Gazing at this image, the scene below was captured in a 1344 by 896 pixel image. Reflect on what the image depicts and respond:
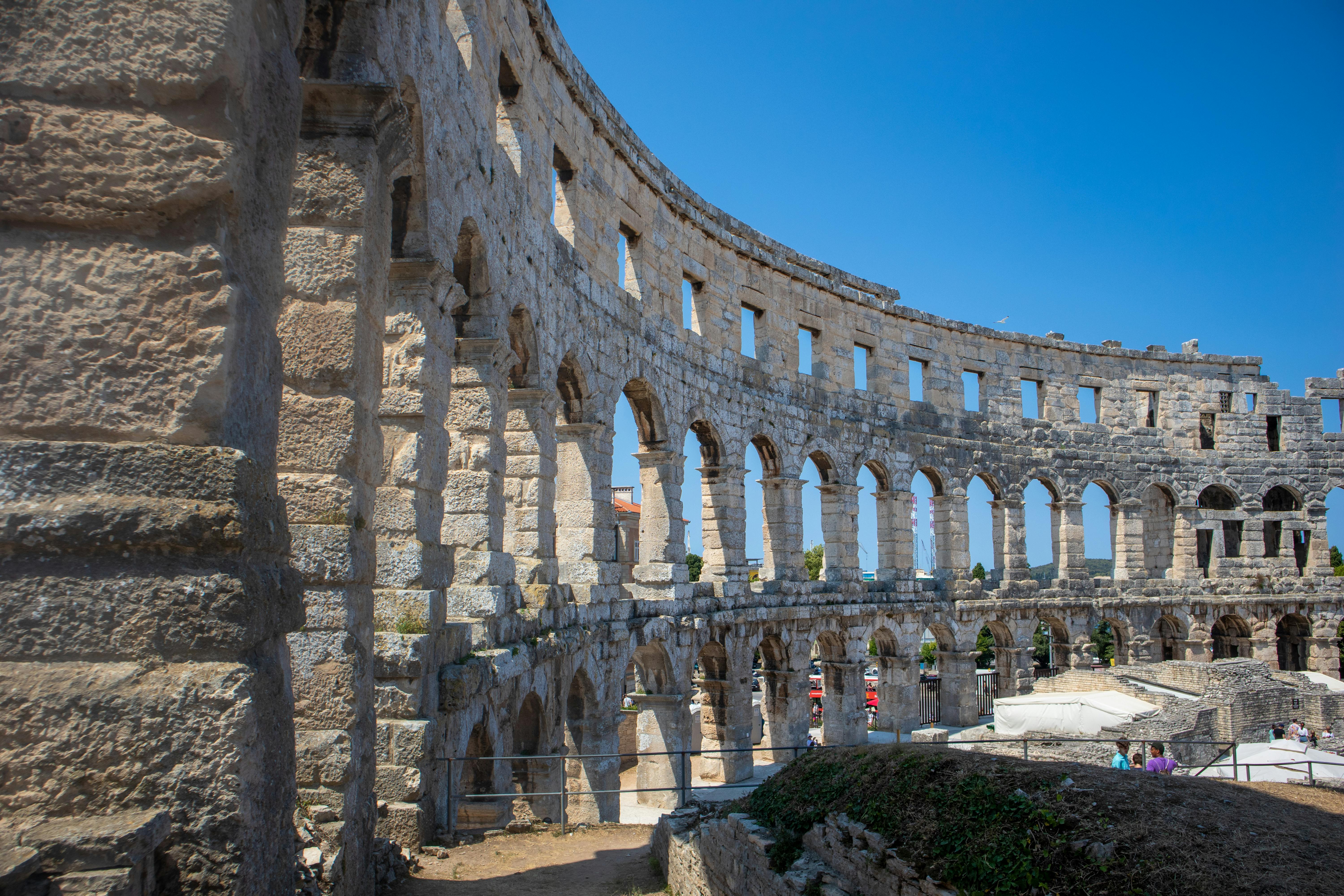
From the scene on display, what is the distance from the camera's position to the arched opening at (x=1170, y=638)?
24453 millimetres

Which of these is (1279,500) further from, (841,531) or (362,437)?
(362,437)

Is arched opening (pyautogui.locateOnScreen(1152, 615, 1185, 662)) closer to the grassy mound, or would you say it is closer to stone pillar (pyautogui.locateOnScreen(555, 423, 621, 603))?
stone pillar (pyautogui.locateOnScreen(555, 423, 621, 603))

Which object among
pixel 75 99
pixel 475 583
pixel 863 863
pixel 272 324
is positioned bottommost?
pixel 863 863

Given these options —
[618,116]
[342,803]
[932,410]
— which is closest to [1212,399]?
[932,410]

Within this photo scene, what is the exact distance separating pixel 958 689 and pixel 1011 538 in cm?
419

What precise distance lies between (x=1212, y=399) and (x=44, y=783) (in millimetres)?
29450

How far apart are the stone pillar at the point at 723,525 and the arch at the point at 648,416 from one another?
2.24 meters

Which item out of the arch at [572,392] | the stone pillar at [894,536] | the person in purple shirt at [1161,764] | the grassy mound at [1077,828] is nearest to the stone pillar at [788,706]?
the stone pillar at [894,536]

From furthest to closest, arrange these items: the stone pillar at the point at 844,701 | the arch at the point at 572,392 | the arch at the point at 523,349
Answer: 1. the stone pillar at the point at 844,701
2. the arch at the point at 572,392
3. the arch at the point at 523,349

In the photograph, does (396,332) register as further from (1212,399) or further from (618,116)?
(1212,399)

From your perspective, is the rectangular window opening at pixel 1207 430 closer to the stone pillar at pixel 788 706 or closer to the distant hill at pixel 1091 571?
the distant hill at pixel 1091 571

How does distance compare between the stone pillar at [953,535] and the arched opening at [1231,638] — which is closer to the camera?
the stone pillar at [953,535]

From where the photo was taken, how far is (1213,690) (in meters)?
18.2

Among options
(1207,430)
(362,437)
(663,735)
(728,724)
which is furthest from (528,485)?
Answer: (1207,430)
